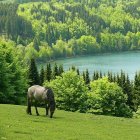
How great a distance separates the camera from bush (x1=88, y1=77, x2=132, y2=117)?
8200 cm

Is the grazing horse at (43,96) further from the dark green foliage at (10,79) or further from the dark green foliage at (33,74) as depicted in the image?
the dark green foliage at (33,74)

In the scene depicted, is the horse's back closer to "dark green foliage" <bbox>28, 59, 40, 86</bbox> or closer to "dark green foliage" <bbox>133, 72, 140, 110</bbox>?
"dark green foliage" <bbox>133, 72, 140, 110</bbox>

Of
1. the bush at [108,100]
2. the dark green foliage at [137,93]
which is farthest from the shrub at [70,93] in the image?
the dark green foliage at [137,93]

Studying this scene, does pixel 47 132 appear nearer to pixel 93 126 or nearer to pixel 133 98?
pixel 93 126

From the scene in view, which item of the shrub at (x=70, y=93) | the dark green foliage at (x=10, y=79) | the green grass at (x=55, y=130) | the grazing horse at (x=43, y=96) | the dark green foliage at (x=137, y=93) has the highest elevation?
the grazing horse at (x=43, y=96)

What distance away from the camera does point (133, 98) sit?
96812 mm

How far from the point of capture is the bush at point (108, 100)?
→ 82000mm

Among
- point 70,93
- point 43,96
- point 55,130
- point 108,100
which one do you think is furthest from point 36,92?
point 108,100

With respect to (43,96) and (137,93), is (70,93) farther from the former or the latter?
(43,96)

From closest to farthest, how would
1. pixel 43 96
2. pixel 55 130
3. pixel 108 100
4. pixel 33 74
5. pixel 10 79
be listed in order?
1. pixel 55 130
2. pixel 43 96
3. pixel 10 79
4. pixel 108 100
5. pixel 33 74

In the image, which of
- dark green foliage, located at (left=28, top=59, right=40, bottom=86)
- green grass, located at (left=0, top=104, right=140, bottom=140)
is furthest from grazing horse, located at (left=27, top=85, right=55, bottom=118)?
dark green foliage, located at (left=28, top=59, right=40, bottom=86)

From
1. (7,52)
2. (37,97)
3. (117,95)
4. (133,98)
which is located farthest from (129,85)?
(37,97)

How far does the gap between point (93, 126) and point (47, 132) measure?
6.27m

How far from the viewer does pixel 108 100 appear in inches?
3351
